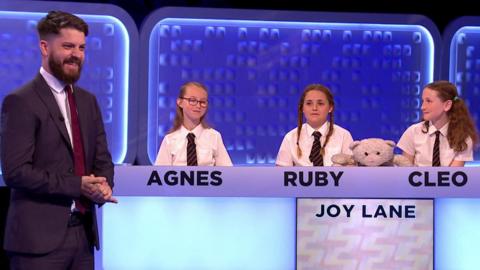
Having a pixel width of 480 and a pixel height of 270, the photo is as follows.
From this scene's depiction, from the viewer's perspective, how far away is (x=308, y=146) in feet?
12.4

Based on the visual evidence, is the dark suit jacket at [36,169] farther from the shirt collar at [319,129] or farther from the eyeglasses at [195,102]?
the shirt collar at [319,129]

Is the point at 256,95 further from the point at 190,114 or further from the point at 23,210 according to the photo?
the point at 23,210

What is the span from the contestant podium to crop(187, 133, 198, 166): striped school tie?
72 centimetres

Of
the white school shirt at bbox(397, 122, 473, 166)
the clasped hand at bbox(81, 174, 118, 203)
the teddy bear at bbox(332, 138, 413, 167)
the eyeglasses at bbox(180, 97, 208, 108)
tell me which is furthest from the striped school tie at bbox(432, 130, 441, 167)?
the clasped hand at bbox(81, 174, 118, 203)

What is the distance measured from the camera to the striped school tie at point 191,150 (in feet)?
12.2

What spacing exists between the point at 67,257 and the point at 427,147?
215cm

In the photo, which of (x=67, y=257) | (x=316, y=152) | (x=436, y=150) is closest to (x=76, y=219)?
(x=67, y=257)

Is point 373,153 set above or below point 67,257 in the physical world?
above

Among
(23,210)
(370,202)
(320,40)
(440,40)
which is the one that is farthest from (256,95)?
(23,210)

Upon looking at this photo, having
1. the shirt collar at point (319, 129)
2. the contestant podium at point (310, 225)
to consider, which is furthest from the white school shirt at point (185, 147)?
the contestant podium at point (310, 225)

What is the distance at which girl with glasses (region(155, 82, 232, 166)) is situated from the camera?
374 cm

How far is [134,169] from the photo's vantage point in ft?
9.64

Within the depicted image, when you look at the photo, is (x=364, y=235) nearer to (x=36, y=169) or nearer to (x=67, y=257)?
(x=67, y=257)

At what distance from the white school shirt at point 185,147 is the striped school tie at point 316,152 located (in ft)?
1.52
